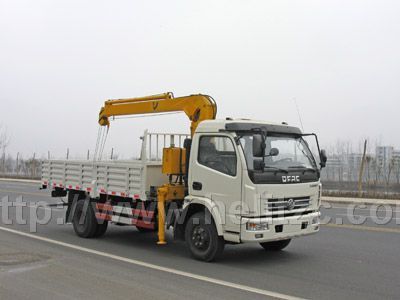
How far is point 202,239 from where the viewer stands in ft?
28.3

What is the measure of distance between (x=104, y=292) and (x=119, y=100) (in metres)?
6.53

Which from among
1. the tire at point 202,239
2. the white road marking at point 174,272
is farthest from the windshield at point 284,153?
the white road marking at point 174,272

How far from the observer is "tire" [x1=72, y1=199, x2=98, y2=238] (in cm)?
1101

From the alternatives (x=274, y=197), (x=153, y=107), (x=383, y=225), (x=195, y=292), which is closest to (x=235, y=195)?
(x=274, y=197)

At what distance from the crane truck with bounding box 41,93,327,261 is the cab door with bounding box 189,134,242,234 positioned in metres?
0.02

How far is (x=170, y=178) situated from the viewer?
9.53 metres

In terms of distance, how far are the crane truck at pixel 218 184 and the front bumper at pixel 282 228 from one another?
0.05 feet

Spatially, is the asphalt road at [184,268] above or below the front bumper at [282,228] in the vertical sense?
below

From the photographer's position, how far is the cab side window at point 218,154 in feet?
27.2

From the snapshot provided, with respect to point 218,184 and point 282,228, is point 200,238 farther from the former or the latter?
point 282,228

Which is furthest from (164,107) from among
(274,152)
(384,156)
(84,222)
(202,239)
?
(384,156)

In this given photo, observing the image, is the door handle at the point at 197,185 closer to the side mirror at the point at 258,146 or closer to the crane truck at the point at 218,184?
the crane truck at the point at 218,184

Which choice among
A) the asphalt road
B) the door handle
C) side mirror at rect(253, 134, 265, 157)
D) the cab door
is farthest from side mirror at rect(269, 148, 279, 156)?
the asphalt road

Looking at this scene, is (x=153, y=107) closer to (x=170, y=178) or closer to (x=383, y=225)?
(x=170, y=178)
